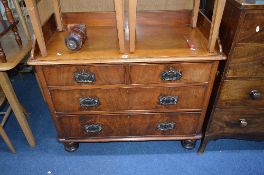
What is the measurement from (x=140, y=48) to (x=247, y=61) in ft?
2.06

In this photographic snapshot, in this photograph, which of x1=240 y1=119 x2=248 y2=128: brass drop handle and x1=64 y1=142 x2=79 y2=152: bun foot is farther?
x1=64 y1=142 x2=79 y2=152: bun foot

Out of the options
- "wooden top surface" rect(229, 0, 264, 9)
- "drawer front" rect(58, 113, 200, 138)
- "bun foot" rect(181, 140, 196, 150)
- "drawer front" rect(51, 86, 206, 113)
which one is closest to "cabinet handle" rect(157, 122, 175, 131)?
"drawer front" rect(58, 113, 200, 138)

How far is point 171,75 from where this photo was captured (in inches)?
54.2

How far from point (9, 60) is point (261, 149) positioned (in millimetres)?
2038

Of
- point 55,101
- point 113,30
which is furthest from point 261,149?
point 55,101

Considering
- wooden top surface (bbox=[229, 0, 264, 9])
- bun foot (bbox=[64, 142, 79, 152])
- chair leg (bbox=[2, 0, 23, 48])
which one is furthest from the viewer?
bun foot (bbox=[64, 142, 79, 152])

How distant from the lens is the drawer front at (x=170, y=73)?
4.41 ft

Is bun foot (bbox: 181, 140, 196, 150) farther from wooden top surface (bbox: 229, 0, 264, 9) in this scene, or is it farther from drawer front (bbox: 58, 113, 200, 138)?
wooden top surface (bbox: 229, 0, 264, 9)

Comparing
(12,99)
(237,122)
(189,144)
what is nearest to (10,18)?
(12,99)

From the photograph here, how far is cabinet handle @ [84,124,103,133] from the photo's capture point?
1647 millimetres

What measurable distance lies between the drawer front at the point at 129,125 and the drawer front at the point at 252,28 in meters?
0.62

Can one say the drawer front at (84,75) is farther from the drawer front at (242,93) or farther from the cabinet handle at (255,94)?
the cabinet handle at (255,94)

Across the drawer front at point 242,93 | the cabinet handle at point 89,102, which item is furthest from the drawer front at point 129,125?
the drawer front at point 242,93

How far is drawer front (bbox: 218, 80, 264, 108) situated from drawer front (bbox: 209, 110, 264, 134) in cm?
8
